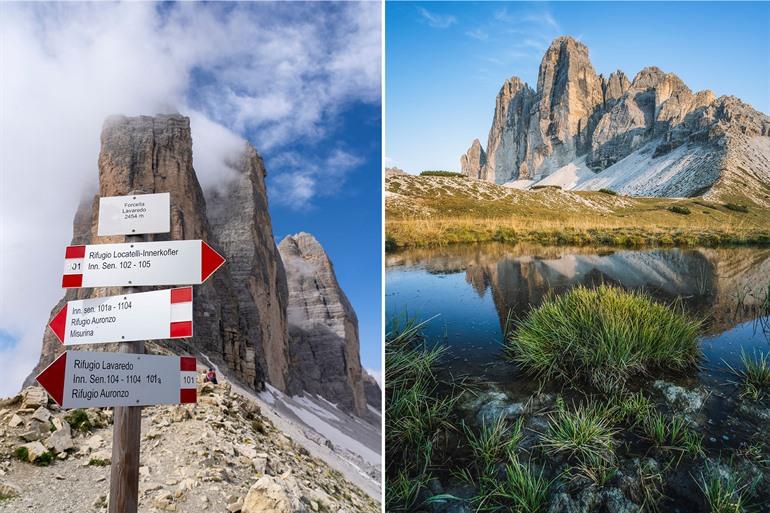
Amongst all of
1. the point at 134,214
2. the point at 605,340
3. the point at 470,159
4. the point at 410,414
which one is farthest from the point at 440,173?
the point at 470,159

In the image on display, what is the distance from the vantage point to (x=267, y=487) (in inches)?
188

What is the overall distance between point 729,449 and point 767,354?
87 cm

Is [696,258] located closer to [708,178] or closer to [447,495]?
[708,178]

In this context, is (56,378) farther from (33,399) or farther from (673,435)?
(33,399)

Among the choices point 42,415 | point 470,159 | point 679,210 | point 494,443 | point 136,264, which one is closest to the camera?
point 136,264

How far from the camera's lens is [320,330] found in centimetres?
7319

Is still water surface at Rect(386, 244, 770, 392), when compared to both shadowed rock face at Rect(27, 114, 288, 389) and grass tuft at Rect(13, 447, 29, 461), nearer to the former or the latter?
grass tuft at Rect(13, 447, 29, 461)

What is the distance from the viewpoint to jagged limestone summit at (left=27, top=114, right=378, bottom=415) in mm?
31500

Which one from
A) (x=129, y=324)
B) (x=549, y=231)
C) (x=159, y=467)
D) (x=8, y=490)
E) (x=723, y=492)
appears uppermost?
(x=549, y=231)

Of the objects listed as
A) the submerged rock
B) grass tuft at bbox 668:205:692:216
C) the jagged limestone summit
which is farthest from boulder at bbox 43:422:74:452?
the jagged limestone summit

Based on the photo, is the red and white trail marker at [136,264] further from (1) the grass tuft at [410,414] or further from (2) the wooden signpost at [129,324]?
(1) the grass tuft at [410,414]

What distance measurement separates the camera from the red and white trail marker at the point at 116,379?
2.36 meters

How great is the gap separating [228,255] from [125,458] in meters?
47.2

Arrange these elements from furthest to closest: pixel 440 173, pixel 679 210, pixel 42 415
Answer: pixel 440 173 < pixel 42 415 < pixel 679 210
